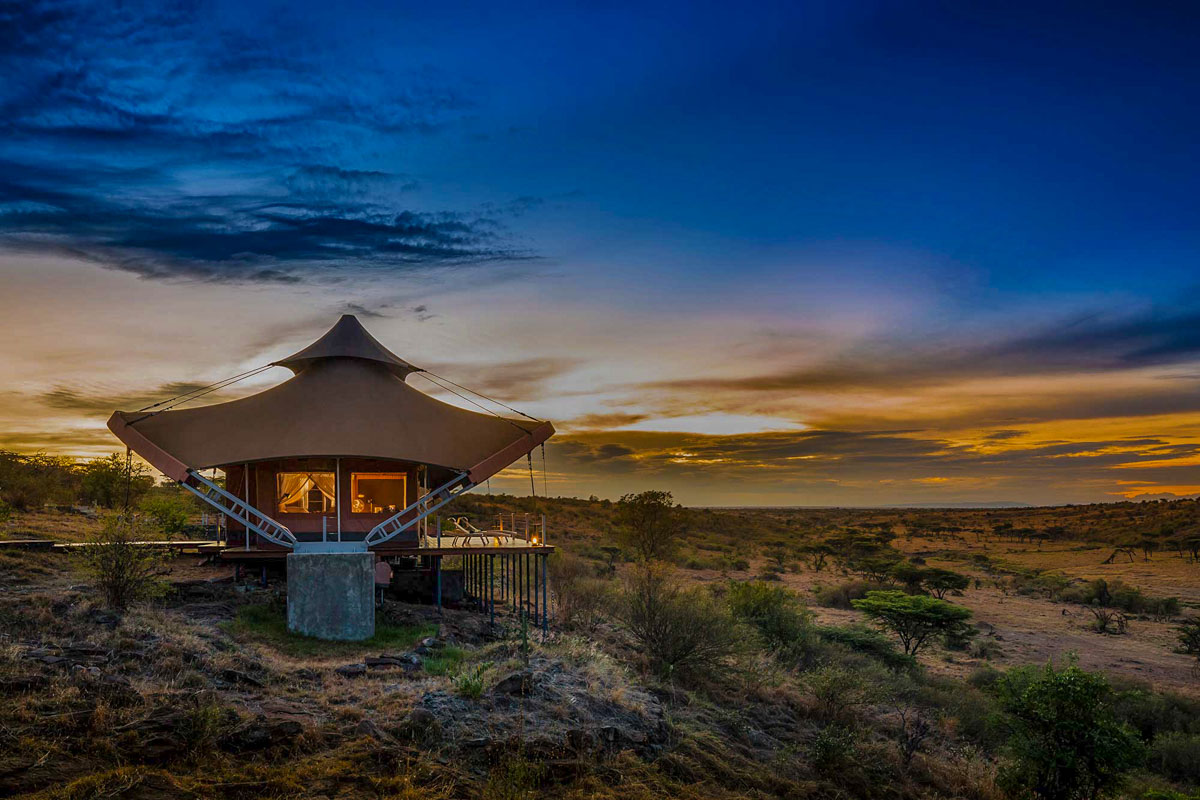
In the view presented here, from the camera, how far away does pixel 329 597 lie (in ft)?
54.4

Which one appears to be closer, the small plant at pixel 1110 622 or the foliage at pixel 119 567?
the foliage at pixel 119 567

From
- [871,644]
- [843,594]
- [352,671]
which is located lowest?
[843,594]

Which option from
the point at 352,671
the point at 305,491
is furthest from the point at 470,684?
the point at 305,491

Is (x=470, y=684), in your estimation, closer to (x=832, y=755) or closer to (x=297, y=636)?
(x=832, y=755)

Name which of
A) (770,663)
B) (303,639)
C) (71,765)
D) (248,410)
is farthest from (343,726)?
(248,410)

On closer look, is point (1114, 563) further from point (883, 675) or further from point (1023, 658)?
point (883, 675)

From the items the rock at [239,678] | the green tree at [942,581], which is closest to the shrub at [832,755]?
the rock at [239,678]

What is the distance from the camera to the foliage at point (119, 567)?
1459cm

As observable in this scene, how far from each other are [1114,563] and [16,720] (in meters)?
59.3

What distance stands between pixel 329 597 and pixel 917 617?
19.7 metres

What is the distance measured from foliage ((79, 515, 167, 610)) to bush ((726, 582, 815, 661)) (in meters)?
14.3

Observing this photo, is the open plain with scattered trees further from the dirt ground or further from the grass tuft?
the dirt ground

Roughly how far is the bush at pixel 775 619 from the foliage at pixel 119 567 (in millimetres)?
14278

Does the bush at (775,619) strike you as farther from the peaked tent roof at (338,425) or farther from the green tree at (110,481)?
the green tree at (110,481)
